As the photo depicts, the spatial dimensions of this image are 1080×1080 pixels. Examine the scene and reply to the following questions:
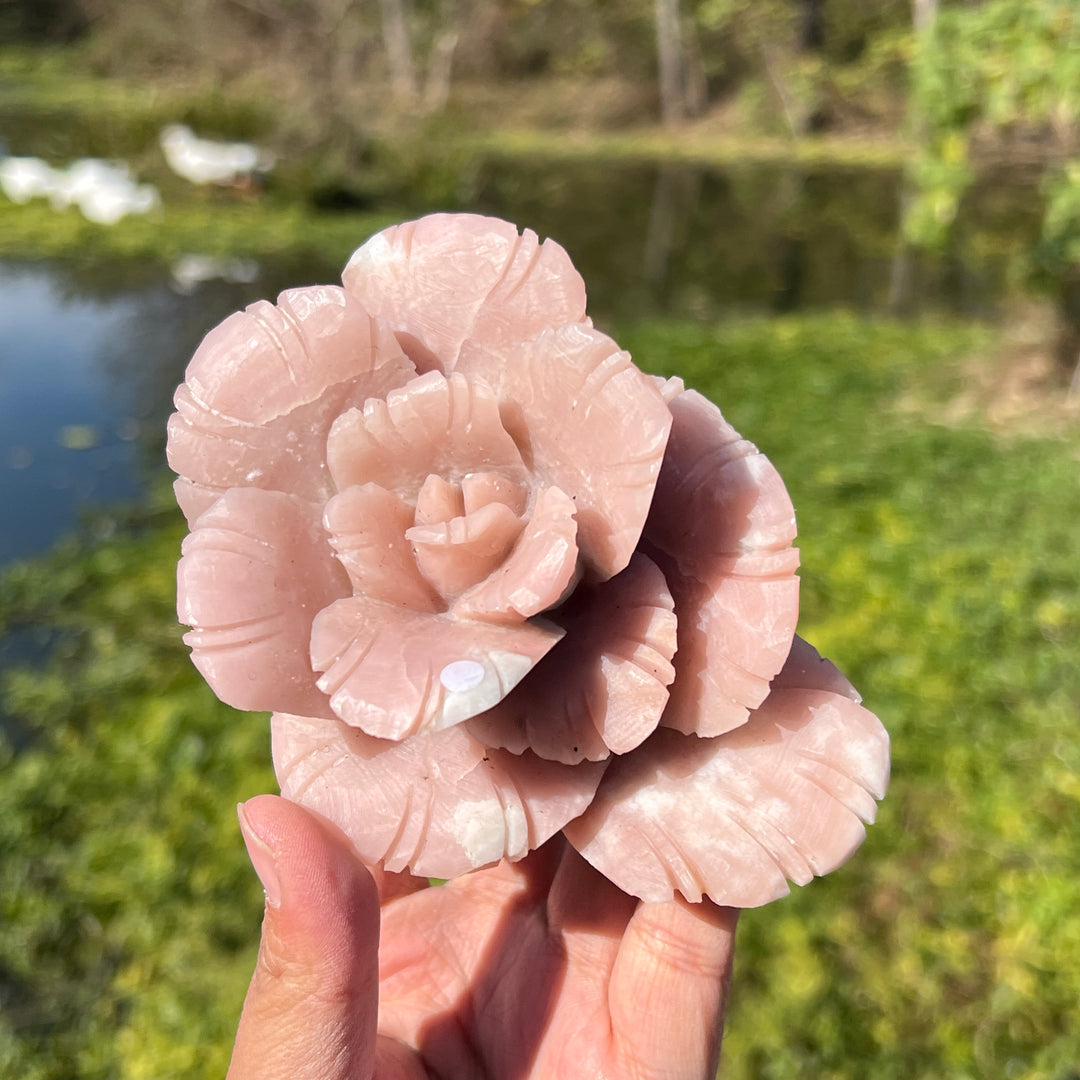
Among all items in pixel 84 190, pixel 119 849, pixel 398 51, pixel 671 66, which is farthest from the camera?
pixel 671 66

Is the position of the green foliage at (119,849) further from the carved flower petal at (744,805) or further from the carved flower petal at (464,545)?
the carved flower petal at (464,545)

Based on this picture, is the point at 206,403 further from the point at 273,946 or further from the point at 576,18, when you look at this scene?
the point at 576,18

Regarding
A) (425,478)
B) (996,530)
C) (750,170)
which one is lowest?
(750,170)

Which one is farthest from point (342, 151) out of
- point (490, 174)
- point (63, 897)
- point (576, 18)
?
point (576, 18)

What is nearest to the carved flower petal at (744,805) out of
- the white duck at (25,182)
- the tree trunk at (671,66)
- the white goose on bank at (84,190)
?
the white goose on bank at (84,190)

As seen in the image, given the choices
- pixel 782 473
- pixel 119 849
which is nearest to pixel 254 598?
pixel 119 849

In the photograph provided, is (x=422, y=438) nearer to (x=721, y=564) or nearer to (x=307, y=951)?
(x=721, y=564)
